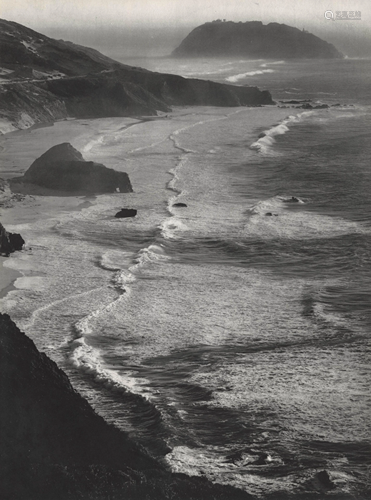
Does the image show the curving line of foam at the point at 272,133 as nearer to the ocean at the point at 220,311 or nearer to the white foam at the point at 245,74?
the ocean at the point at 220,311

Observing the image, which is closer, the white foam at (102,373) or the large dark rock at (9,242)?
the white foam at (102,373)

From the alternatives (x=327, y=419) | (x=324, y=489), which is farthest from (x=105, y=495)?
(x=327, y=419)

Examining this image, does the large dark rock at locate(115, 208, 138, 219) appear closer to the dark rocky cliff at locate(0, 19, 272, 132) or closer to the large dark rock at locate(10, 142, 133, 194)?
the large dark rock at locate(10, 142, 133, 194)

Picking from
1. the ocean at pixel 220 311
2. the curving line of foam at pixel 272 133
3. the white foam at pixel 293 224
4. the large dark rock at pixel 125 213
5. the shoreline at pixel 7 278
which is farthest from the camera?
the curving line of foam at pixel 272 133

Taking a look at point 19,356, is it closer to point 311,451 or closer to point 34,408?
point 34,408

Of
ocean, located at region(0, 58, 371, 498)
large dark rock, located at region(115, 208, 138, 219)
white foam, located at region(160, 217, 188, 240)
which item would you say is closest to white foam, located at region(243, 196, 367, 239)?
ocean, located at region(0, 58, 371, 498)

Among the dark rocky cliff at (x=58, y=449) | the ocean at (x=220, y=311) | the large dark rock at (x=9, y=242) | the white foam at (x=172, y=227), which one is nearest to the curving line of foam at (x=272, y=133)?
the ocean at (x=220, y=311)
